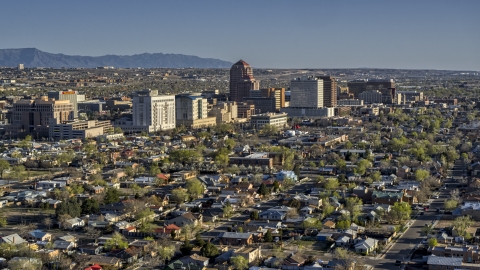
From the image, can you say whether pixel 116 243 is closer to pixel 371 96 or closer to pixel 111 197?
pixel 111 197

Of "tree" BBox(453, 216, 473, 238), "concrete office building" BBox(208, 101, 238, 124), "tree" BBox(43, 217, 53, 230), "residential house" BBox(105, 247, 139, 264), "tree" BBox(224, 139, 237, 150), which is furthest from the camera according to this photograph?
"concrete office building" BBox(208, 101, 238, 124)

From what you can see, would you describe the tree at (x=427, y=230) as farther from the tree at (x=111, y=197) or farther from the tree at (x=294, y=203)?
the tree at (x=111, y=197)

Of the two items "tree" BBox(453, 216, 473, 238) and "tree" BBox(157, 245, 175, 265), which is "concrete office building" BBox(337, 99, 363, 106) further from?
"tree" BBox(157, 245, 175, 265)

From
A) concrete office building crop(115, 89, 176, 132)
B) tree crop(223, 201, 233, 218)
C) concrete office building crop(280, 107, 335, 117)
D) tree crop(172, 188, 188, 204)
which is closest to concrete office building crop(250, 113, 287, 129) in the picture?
concrete office building crop(115, 89, 176, 132)

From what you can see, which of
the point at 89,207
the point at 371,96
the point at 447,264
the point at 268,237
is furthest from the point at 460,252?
the point at 371,96

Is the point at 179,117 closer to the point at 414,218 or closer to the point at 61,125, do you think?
the point at 61,125

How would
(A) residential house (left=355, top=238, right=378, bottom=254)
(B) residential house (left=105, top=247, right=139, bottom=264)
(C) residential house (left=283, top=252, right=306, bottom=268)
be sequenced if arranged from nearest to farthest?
(C) residential house (left=283, top=252, right=306, bottom=268) < (B) residential house (left=105, top=247, right=139, bottom=264) < (A) residential house (left=355, top=238, right=378, bottom=254)

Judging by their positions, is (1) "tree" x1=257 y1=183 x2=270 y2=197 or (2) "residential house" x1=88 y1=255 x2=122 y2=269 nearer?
(2) "residential house" x1=88 y1=255 x2=122 y2=269
